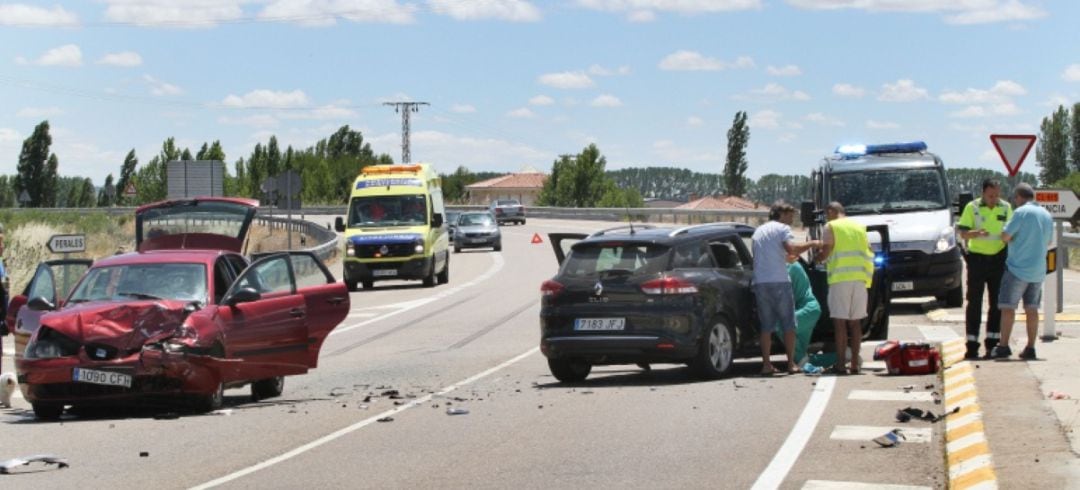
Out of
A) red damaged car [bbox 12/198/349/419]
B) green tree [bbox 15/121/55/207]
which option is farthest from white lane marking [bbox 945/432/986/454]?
green tree [bbox 15/121/55/207]

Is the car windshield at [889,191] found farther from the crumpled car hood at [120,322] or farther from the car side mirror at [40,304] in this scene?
the car side mirror at [40,304]

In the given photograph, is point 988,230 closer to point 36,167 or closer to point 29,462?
point 29,462

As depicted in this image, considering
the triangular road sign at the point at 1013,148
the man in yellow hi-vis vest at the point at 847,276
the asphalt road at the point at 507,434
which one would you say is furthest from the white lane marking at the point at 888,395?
the triangular road sign at the point at 1013,148

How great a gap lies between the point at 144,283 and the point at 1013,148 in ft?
41.6

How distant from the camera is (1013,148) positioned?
2297 centimetres

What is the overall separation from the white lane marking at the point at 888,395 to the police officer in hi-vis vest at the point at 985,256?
2.63 m

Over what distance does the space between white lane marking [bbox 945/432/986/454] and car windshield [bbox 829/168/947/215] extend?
1486 centimetres

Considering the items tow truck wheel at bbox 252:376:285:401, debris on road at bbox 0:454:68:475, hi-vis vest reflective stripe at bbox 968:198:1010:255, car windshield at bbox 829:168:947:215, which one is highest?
car windshield at bbox 829:168:947:215

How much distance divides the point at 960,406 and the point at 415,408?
4.62 metres

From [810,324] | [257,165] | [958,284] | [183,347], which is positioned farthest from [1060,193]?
[257,165]

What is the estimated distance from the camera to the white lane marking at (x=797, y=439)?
10.1 metres

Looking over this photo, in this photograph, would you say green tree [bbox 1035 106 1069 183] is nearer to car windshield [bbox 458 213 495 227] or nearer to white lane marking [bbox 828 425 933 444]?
car windshield [bbox 458 213 495 227]

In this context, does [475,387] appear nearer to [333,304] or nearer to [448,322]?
[333,304]

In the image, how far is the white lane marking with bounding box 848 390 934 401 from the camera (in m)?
14.3
